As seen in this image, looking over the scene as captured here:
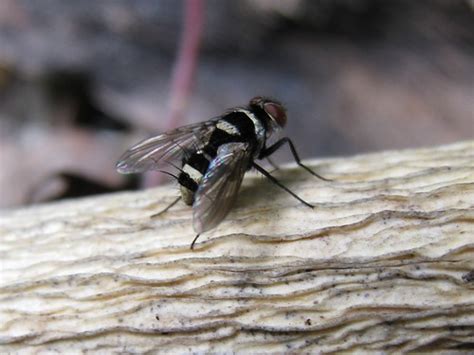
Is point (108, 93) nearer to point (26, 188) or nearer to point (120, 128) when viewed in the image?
point (120, 128)

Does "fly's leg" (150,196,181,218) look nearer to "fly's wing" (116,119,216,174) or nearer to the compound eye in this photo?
"fly's wing" (116,119,216,174)

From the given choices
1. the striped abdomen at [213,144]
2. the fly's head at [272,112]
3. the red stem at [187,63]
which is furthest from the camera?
the red stem at [187,63]

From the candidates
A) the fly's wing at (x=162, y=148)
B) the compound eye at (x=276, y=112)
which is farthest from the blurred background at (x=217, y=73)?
the compound eye at (x=276, y=112)

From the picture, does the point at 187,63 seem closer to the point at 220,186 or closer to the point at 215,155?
the point at 215,155

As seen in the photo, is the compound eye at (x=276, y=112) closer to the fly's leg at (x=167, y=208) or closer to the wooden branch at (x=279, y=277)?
the wooden branch at (x=279, y=277)

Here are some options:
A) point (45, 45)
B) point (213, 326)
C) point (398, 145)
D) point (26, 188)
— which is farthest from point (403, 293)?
point (45, 45)

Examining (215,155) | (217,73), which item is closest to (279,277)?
(215,155)

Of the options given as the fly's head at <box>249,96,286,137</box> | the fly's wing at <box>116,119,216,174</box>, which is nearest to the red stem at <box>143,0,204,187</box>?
the fly's wing at <box>116,119,216,174</box>
